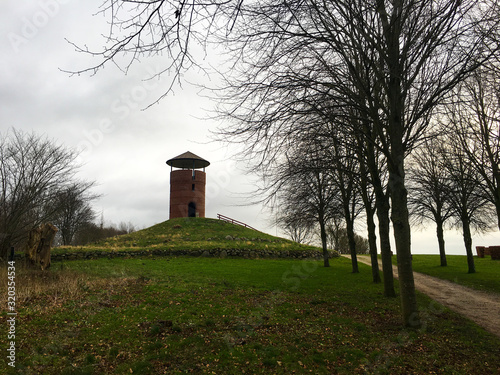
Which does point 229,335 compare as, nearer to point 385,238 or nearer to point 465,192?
point 385,238

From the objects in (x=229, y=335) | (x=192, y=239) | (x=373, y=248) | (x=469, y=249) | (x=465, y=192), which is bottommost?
(x=229, y=335)

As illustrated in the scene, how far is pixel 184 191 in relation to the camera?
39938mm

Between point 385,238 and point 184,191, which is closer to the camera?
point 385,238

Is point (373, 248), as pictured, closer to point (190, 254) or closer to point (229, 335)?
point (229, 335)

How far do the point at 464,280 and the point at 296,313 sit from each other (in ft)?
39.2

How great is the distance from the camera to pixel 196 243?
28219mm

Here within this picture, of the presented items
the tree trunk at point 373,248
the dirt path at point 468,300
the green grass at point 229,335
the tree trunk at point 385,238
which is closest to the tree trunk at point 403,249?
the green grass at point 229,335

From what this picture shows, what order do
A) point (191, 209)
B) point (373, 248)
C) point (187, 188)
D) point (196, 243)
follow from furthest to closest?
point (191, 209), point (187, 188), point (196, 243), point (373, 248)

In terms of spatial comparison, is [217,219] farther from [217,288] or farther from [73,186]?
[217,288]

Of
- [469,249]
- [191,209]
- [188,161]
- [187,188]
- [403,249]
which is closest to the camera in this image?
[403,249]

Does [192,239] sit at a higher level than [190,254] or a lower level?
higher

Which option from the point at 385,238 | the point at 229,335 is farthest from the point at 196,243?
the point at 229,335

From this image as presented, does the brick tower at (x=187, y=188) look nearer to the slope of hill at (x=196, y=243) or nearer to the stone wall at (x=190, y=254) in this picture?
the slope of hill at (x=196, y=243)

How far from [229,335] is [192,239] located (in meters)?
24.9
